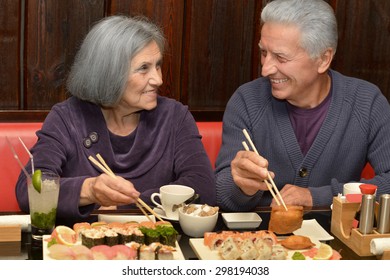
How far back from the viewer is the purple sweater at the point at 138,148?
8.80 ft

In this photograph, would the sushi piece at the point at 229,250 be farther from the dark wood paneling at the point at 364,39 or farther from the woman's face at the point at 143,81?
the dark wood paneling at the point at 364,39

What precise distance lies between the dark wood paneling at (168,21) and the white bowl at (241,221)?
131cm

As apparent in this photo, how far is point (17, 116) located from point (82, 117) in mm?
703

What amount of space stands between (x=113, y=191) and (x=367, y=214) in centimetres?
76

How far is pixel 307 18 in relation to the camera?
2.92 meters

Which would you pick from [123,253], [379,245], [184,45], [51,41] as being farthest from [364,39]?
[123,253]

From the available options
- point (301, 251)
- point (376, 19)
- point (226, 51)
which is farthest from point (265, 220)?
point (376, 19)

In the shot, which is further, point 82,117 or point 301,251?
point 82,117

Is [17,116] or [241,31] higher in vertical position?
[241,31]

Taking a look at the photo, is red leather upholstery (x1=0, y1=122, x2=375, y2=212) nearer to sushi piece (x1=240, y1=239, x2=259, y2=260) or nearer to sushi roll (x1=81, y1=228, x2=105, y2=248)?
sushi roll (x1=81, y1=228, x2=105, y2=248)

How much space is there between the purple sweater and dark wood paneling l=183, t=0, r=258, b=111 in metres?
0.70

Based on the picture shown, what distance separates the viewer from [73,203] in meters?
2.32
